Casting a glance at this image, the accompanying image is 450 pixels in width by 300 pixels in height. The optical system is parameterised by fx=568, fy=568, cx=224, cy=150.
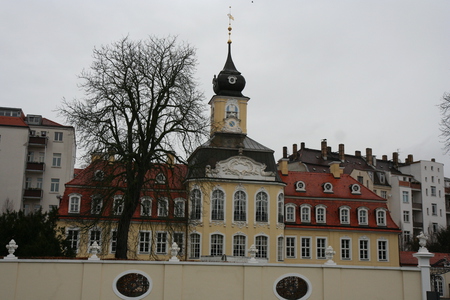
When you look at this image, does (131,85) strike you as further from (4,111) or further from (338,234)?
(4,111)

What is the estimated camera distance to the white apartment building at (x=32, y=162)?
169 feet

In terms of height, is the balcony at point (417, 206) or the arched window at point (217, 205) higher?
the balcony at point (417, 206)

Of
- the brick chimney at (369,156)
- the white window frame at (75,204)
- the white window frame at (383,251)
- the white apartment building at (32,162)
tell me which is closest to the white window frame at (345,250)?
the white window frame at (383,251)

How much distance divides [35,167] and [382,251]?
104ft

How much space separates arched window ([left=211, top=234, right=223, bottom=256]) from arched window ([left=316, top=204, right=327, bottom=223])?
28.7ft

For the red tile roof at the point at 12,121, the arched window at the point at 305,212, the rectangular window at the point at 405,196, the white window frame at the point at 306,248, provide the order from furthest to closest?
the rectangular window at the point at 405,196 < the red tile roof at the point at 12,121 < the arched window at the point at 305,212 < the white window frame at the point at 306,248

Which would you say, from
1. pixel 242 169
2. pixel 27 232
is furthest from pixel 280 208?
pixel 27 232

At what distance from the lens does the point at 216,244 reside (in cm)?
4119

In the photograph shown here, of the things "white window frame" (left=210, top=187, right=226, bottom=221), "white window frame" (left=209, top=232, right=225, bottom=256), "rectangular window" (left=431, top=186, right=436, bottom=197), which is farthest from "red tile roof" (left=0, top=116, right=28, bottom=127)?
"rectangular window" (left=431, top=186, right=436, bottom=197)

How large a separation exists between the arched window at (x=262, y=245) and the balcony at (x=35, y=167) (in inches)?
899

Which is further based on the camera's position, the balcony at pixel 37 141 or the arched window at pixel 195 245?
the balcony at pixel 37 141

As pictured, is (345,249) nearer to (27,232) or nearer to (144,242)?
(144,242)

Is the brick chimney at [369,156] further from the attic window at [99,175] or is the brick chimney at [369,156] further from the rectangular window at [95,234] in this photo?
the attic window at [99,175]

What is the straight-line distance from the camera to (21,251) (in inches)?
990
